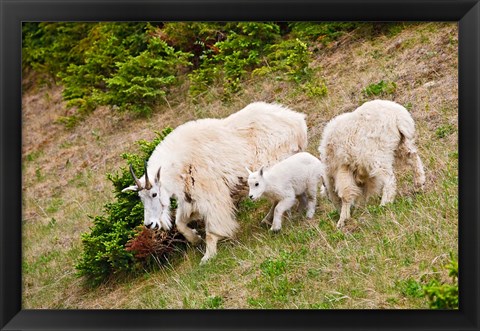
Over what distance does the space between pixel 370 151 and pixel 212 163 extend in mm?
2218

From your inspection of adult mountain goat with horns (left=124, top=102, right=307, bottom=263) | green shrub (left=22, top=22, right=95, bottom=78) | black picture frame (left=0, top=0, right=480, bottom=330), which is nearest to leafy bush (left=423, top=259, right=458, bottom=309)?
black picture frame (left=0, top=0, right=480, bottom=330)

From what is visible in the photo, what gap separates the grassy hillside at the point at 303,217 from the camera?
782 cm

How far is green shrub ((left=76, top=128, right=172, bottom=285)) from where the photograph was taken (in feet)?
32.9

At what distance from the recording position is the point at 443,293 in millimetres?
6898

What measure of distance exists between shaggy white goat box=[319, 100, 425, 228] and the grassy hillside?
204mm

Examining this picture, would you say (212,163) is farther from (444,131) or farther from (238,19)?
(444,131)

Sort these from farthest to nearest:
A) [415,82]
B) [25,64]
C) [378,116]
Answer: [25,64]
[415,82]
[378,116]

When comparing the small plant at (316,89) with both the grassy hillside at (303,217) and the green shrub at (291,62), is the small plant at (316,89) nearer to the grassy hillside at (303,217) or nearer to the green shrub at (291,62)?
the grassy hillside at (303,217)

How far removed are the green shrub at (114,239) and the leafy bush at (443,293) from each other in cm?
448

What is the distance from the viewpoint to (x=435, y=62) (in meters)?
12.7

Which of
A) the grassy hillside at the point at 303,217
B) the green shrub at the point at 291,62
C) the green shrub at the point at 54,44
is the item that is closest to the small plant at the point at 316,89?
the grassy hillside at the point at 303,217

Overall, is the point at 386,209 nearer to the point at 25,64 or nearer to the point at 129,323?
the point at 129,323
